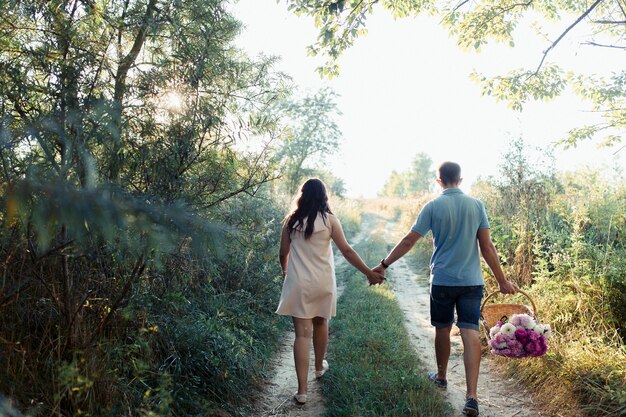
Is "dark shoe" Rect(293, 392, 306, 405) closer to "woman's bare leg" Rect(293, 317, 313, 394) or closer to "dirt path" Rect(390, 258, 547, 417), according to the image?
"woman's bare leg" Rect(293, 317, 313, 394)

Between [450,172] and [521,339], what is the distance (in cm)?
180

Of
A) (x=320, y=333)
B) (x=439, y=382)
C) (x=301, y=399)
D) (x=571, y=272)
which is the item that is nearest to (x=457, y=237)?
(x=439, y=382)

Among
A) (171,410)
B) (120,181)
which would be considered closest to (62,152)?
(120,181)

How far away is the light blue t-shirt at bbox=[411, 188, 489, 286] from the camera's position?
4625 mm

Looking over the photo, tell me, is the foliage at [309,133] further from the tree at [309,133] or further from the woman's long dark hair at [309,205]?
the woman's long dark hair at [309,205]

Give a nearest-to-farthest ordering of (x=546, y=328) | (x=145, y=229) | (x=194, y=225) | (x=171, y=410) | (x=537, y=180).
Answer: (x=145, y=229)
(x=194, y=225)
(x=171, y=410)
(x=546, y=328)
(x=537, y=180)

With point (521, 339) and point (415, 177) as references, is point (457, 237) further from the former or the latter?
point (415, 177)

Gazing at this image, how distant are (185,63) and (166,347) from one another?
8.61ft

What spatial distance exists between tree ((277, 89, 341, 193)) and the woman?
16702mm

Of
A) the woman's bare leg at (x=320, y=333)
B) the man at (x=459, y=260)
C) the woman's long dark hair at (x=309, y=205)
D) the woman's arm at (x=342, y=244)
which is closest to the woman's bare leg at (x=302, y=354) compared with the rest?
the woman's bare leg at (x=320, y=333)

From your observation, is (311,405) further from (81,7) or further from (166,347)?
(81,7)

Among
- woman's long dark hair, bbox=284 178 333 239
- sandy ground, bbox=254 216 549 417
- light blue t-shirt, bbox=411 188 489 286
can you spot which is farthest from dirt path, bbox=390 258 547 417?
woman's long dark hair, bbox=284 178 333 239

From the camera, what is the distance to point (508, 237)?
8586 mm

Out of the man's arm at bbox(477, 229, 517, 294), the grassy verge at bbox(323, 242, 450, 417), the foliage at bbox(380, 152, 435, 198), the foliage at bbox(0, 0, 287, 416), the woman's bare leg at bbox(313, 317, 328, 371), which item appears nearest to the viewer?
the foliage at bbox(0, 0, 287, 416)
